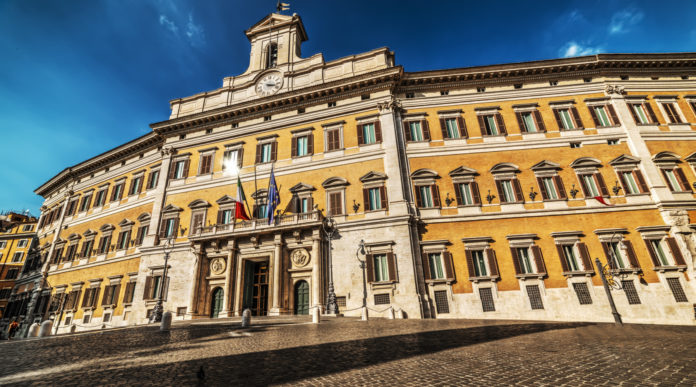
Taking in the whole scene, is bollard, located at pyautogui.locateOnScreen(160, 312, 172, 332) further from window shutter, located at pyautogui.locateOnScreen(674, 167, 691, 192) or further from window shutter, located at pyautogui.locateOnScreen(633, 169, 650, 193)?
window shutter, located at pyautogui.locateOnScreen(674, 167, 691, 192)

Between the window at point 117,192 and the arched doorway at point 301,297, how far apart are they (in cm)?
2036

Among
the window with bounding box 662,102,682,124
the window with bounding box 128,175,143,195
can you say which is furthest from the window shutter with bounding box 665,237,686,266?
the window with bounding box 128,175,143,195

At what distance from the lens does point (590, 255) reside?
16703 mm

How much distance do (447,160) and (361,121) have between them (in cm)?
661

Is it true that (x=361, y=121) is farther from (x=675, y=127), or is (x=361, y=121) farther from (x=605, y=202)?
(x=675, y=127)


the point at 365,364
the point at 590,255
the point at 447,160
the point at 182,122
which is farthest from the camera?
the point at 182,122

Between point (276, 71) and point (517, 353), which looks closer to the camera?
point (517, 353)

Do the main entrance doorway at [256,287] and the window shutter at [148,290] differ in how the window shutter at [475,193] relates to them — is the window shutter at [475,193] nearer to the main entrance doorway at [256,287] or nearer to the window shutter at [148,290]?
the main entrance doorway at [256,287]

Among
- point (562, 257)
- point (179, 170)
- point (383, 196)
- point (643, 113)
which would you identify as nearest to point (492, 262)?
point (562, 257)

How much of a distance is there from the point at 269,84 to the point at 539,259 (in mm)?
22956

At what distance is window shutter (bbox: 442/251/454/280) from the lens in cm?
1709

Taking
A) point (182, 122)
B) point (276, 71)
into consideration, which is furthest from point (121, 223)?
point (276, 71)

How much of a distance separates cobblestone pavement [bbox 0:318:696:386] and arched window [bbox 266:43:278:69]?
24.1 m

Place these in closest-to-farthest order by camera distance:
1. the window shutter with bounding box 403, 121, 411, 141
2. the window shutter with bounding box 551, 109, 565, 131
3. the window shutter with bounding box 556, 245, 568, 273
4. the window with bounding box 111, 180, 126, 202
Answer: the window shutter with bounding box 556, 245, 568, 273 < the window shutter with bounding box 551, 109, 565, 131 < the window shutter with bounding box 403, 121, 411, 141 < the window with bounding box 111, 180, 126, 202
